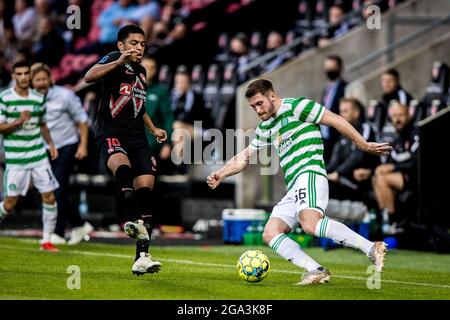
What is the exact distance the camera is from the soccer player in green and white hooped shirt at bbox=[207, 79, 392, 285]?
10.7 meters

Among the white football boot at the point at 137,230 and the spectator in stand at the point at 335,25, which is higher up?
the spectator in stand at the point at 335,25

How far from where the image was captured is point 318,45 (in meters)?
22.5

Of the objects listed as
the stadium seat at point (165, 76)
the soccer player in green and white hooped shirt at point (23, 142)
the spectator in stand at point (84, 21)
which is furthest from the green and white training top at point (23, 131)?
the spectator in stand at point (84, 21)

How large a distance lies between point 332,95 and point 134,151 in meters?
7.26

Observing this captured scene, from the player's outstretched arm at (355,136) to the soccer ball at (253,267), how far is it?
139 centimetres

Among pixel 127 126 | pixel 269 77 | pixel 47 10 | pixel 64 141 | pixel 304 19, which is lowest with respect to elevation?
pixel 127 126

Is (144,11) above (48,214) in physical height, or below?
above

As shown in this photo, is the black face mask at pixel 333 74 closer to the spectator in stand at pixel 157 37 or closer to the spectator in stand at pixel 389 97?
the spectator in stand at pixel 389 97

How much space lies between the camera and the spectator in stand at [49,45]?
27.0 metres

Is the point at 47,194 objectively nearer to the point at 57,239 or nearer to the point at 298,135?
the point at 57,239

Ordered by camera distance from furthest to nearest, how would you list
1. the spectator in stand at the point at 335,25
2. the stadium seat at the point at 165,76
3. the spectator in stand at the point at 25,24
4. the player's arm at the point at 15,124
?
the spectator in stand at the point at 25,24 < the stadium seat at the point at 165,76 < the spectator in stand at the point at 335,25 < the player's arm at the point at 15,124

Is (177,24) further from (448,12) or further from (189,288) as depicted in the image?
(189,288)

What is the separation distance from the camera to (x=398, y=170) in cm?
1659

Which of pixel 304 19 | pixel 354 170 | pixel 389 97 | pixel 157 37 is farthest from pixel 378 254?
pixel 157 37
